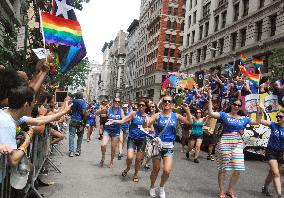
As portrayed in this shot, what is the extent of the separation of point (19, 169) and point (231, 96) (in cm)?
1424

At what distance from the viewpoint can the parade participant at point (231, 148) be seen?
25.1 feet

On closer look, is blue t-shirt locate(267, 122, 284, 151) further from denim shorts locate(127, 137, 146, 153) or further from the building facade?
the building facade

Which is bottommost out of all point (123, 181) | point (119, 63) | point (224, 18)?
point (123, 181)

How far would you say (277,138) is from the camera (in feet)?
27.0

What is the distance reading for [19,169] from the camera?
4070mm

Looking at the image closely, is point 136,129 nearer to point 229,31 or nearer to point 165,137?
point 165,137

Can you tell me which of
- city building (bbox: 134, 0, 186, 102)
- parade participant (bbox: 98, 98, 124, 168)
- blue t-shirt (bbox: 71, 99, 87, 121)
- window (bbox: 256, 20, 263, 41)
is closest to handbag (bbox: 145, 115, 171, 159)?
parade participant (bbox: 98, 98, 124, 168)

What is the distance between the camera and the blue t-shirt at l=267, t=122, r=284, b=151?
8.20 metres

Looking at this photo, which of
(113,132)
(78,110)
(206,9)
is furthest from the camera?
(206,9)

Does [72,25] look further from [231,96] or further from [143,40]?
[143,40]

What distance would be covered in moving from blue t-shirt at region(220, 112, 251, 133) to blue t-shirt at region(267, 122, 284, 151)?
800 mm

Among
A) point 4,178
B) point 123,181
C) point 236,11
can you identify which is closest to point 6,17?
point 123,181

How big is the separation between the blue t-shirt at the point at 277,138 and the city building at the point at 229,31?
22.8 m

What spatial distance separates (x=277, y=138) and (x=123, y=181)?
11.5 feet
